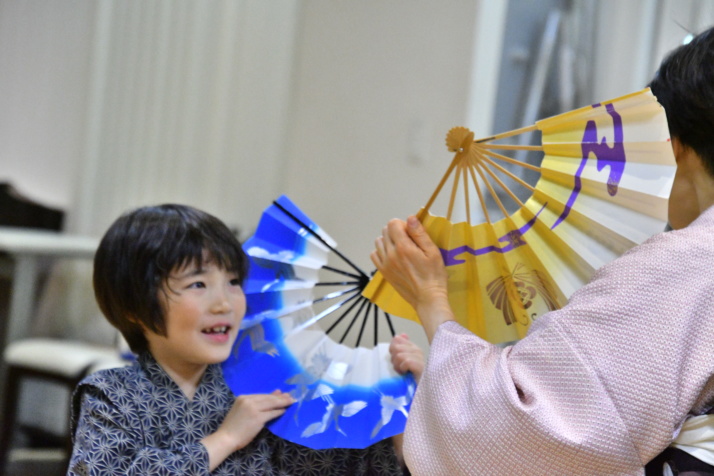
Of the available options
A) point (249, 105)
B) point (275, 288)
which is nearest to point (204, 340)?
point (275, 288)

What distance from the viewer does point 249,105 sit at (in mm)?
3107

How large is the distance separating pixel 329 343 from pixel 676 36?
151cm

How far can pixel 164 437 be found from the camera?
1101mm

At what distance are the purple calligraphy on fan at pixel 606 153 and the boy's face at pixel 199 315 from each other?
48 centimetres

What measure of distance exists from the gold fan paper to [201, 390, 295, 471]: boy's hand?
0.20 meters

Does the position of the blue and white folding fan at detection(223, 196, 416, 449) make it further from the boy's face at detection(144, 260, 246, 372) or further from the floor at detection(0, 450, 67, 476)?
the floor at detection(0, 450, 67, 476)

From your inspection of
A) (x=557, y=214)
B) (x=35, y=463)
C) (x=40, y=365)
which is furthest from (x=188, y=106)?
(x=557, y=214)

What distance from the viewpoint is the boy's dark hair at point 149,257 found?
113cm

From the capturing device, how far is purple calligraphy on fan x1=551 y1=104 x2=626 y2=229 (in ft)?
3.10

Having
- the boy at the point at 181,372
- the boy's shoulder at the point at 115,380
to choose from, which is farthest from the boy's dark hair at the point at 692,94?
the boy's shoulder at the point at 115,380

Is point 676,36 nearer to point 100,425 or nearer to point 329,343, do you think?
point 329,343

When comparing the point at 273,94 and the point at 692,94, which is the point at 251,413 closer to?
the point at 692,94

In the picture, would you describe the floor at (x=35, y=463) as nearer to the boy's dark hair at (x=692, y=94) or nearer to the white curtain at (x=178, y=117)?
the white curtain at (x=178, y=117)

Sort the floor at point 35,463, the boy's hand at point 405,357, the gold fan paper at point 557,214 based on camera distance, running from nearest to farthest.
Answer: the gold fan paper at point 557,214
the boy's hand at point 405,357
the floor at point 35,463
